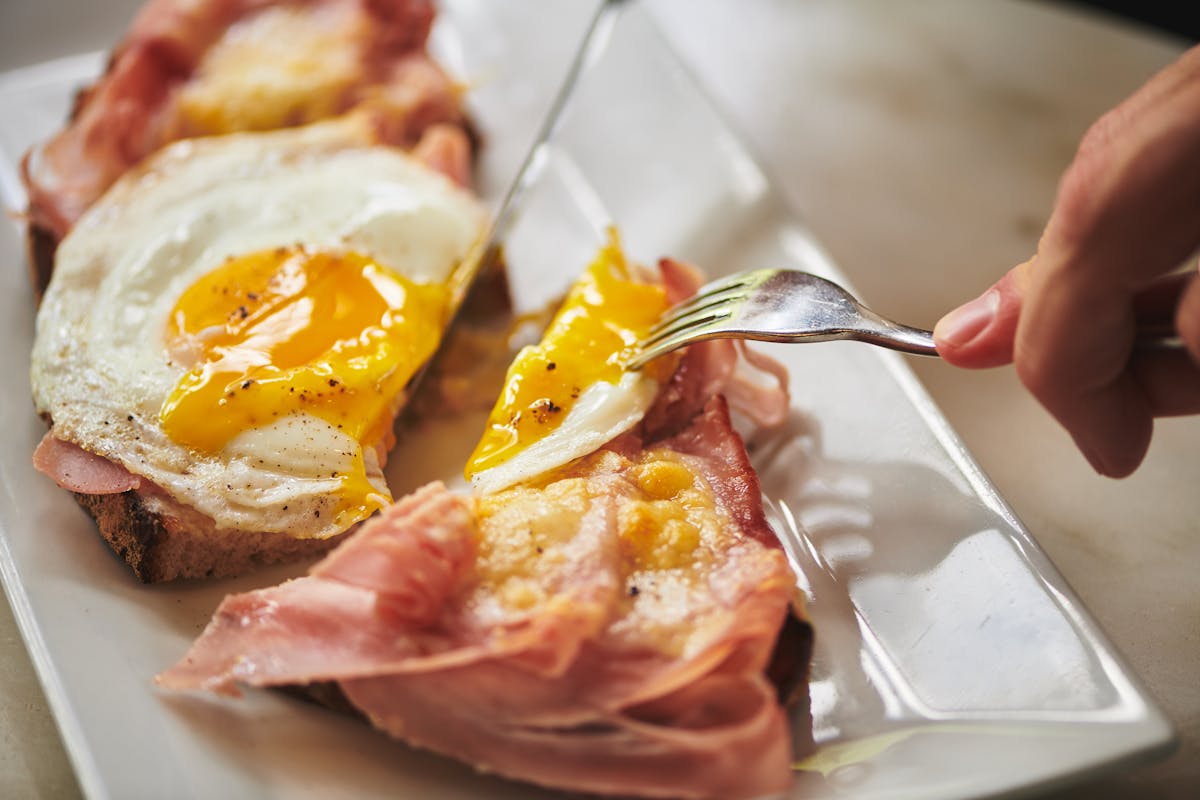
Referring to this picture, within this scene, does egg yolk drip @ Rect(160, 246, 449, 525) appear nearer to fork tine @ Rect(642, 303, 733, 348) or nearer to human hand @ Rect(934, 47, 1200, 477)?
fork tine @ Rect(642, 303, 733, 348)

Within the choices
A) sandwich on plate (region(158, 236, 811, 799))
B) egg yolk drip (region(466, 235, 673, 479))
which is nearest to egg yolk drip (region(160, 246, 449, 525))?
egg yolk drip (region(466, 235, 673, 479))

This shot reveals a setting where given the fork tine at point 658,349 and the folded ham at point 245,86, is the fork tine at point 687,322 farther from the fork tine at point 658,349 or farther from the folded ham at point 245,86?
the folded ham at point 245,86

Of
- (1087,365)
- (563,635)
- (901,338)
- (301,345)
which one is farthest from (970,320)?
(301,345)

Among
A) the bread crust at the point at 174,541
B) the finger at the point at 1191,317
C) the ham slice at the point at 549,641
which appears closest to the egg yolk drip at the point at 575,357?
the ham slice at the point at 549,641

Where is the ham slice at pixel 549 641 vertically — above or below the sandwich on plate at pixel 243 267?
below

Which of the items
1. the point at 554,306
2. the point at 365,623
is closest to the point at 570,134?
the point at 554,306

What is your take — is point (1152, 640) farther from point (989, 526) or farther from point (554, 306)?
point (554, 306)
